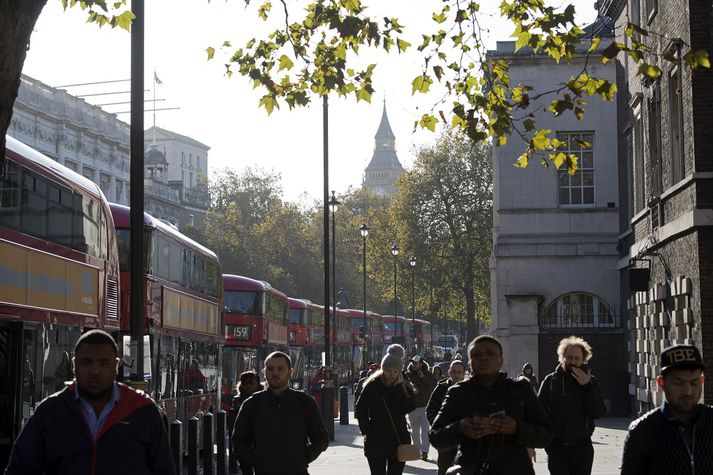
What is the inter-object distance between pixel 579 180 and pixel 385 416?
26.7 m

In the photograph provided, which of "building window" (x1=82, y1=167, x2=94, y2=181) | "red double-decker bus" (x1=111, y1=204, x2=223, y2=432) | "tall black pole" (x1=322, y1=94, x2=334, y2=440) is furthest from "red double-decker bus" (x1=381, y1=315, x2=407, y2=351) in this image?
"red double-decker bus" (x1=111, y1=204, x2=223, y2=432)

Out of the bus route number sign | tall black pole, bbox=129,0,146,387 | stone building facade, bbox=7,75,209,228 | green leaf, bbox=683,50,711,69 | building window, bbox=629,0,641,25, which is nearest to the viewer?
green leaf, bbox=683,50,711,69

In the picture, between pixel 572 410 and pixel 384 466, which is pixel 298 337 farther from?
pixel 572 410

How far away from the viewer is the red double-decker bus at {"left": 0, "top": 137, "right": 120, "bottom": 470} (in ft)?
45.4

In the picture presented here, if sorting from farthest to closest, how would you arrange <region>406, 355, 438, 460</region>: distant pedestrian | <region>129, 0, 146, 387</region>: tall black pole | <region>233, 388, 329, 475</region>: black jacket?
<region>406, 355, 438, 460</region>: distant pedestrian → <region>129, 0, 146, 387</region>: tall black pole → <region>233, 388, 329, 475</region>: black jacket

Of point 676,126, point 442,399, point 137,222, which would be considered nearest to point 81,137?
point 676,126

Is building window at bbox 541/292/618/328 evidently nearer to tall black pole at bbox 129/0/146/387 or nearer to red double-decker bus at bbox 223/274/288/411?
red double-decker bus at bbox 223/274/288/411

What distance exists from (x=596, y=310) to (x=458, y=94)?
25.6 metres

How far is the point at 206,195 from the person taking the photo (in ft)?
456

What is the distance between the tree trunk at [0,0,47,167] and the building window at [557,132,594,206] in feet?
106

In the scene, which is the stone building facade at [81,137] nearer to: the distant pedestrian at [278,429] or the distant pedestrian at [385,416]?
the distant pedestrian at [385,416]

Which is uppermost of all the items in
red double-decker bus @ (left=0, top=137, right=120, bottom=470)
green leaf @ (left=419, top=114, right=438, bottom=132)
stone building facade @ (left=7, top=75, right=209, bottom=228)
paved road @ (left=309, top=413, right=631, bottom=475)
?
stone building facade @ (left=7, top=75, right=209, bottom=228)

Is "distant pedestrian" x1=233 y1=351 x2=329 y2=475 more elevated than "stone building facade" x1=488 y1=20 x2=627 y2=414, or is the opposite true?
A: "stone building facade" x1=488 y1=20 x2=627 y2=414

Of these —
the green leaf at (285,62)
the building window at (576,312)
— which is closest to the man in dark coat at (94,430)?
the green leaf at (285,62)
